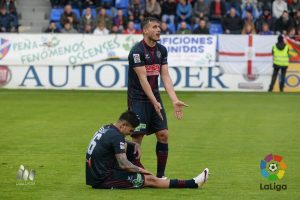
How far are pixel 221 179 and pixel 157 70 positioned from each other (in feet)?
5.82

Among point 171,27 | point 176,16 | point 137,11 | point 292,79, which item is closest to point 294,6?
point 176,16

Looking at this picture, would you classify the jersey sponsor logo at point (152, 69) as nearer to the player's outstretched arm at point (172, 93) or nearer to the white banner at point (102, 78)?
the player's outstretched arm at point (172, 93)

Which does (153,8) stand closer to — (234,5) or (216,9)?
(216,9)

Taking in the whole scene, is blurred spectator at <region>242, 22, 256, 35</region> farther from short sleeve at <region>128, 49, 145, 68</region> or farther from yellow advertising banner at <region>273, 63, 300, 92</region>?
short sleeve at <region>128, 49, 145, 68</region>

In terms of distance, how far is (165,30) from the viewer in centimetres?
3155

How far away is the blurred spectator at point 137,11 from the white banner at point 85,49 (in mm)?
3575

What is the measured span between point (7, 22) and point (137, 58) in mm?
21192

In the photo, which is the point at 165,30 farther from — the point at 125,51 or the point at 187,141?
the point at 187,141

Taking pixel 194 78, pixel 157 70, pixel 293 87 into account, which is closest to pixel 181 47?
pixel 194 78

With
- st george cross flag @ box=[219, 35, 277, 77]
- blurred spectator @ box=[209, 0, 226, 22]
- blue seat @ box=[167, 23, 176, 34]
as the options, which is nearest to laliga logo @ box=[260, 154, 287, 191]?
st george cross flag @ box=[219, 35, 277, 77]

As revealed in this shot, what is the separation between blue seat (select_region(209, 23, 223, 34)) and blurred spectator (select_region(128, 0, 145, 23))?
2.59 metres

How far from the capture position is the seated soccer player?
11.6 meters

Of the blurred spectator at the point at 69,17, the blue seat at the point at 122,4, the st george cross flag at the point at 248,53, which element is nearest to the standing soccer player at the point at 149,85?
the st george cross flag at the point at 248,53

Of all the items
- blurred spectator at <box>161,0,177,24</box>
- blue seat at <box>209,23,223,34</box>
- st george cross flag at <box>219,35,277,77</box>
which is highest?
blurred spectator at <box>161,0,177,24</box>
